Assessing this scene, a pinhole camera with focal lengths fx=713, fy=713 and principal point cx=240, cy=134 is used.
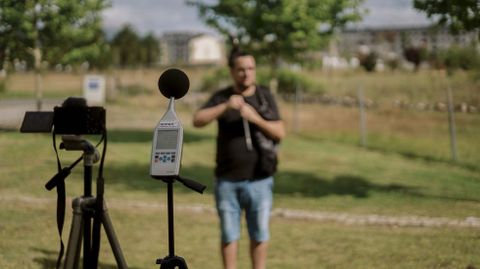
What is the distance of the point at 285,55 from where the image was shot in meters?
23.6

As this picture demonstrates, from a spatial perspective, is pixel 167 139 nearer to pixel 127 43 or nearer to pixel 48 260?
pixel 48 260

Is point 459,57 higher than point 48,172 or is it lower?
higher

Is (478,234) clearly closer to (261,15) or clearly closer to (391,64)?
(261,15)

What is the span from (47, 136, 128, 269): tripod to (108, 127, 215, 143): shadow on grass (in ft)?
48.8

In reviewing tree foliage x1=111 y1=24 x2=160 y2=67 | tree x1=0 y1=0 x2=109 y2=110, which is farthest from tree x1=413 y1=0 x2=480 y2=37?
tree foliage x1=111 y1=24 x2=160 y2=67

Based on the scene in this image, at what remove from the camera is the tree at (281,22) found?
2191 centimetres

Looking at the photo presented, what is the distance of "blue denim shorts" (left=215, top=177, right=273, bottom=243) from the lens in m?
4.80

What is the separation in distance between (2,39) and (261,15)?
33.5 ft

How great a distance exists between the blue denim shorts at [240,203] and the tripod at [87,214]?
3.76ft

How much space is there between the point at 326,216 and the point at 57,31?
12.8 meters

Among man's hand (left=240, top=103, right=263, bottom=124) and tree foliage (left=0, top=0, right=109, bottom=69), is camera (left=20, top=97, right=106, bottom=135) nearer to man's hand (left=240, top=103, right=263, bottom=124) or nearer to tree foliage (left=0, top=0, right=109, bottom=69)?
man's hand (left=240, top=103, right=263, bottom=124)

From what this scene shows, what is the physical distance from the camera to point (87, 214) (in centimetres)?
369

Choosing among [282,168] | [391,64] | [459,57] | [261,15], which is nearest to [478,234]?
[282,168]

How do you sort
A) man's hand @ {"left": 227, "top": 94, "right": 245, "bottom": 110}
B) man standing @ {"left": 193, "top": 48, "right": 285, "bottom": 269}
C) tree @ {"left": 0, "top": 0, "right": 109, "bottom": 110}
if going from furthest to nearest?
tree @ {"left": 0, "top": 0, "right": 109, "bottom": 110}
man standing @ {"left": 193, "top": 48, "right": 285, "bottom": 269}
man's hand @ {"left": 227, "top": 94, "right": 245, "bottom": 110}
